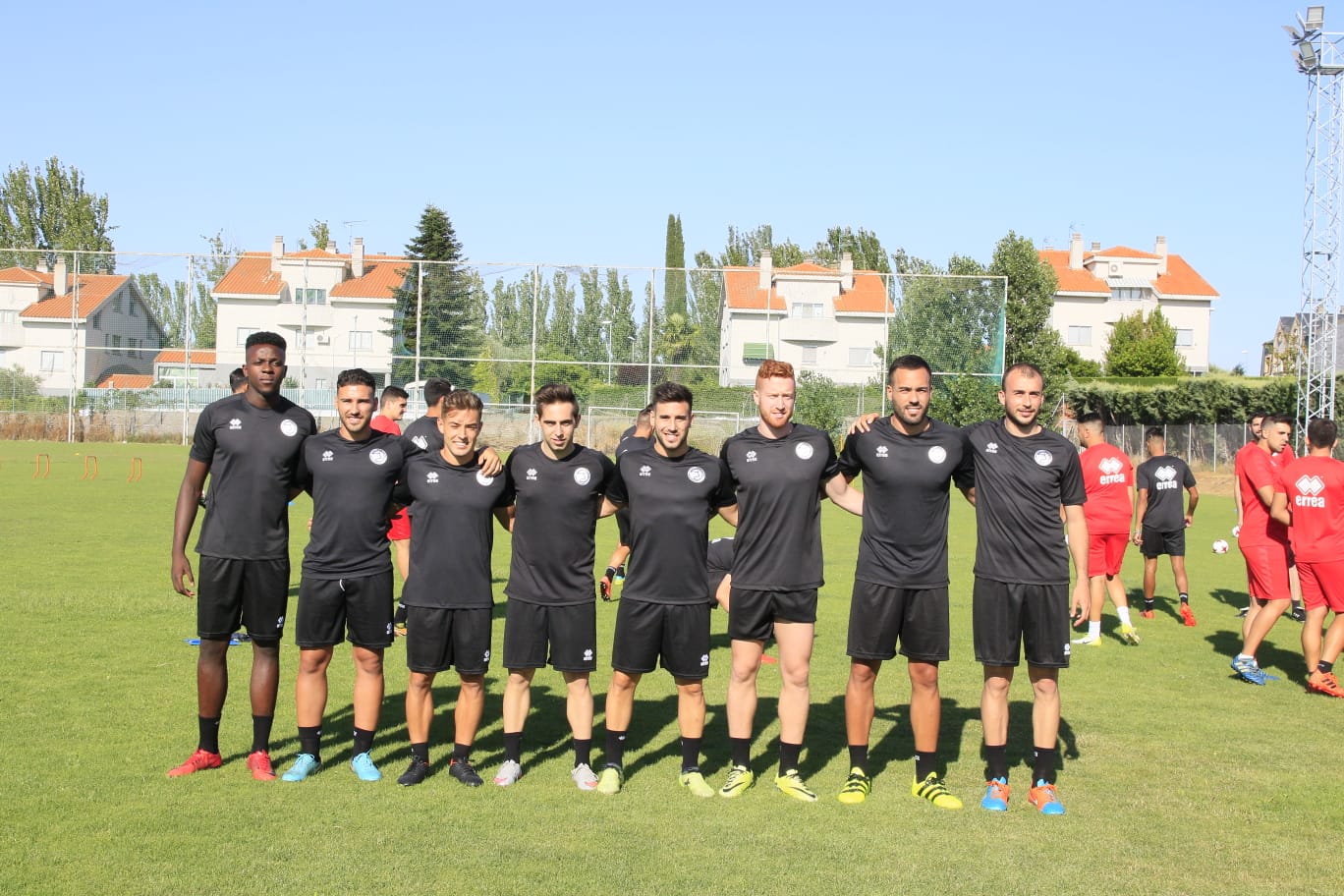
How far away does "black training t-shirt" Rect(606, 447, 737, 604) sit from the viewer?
6.54 meters

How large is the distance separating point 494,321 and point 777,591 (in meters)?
36.6

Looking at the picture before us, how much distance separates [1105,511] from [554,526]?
25.0ft

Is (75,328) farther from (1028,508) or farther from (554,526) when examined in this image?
(1028,508)

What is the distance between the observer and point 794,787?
6574 millimetres

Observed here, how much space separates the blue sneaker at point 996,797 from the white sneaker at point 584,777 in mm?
2174

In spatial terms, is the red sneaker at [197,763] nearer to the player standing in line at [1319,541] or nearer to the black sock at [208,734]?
the black sock at [208,734]

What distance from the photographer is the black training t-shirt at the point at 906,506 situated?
6.60 meters

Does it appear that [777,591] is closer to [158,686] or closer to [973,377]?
[158,686]

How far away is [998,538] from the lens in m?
6.72

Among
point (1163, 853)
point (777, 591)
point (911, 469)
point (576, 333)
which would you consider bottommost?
point (1163, 853)

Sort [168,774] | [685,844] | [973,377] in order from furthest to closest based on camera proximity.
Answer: [973,377], [168,774], [685,844]

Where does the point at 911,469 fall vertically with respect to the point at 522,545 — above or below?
above

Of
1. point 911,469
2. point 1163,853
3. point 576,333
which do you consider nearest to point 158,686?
point 911,469

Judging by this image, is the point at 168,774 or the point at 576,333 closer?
the point at 168,774
